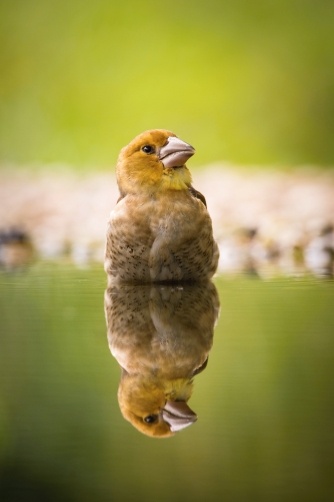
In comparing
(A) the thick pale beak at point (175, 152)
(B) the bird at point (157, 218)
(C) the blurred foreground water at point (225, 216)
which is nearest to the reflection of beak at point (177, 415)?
(B) the bird at point (157, 218)

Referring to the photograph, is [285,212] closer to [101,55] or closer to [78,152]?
[78,152]

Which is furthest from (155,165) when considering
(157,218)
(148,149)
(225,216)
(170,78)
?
(170,78)

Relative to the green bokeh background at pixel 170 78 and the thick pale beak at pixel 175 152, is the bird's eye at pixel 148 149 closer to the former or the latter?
the thick pale beak at pixel 175 152

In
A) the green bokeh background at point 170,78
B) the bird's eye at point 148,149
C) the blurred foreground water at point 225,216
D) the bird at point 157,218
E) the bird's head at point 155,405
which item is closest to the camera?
the bird's head at point 155,405

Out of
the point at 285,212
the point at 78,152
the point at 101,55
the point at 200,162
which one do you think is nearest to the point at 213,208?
the point at 285,212

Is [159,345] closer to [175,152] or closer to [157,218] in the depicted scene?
[157,218]

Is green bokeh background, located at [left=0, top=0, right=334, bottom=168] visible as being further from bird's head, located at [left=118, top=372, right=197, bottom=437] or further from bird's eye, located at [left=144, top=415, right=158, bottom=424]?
bird's eye, located at [left=144, top=415, right=158, bottom=424]
